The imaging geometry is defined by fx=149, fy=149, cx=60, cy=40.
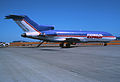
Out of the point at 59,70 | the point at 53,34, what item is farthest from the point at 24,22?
the point at 59,70

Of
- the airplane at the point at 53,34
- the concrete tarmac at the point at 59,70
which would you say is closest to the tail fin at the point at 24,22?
the airplane at the point at 53,34

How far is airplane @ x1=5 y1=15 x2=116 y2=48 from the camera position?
106ft

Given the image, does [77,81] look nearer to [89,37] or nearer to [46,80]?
[46,80]

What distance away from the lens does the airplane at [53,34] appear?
1277 inches

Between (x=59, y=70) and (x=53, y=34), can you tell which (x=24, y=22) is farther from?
(x=59, y=70)

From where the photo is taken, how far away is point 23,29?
3253 centimetres

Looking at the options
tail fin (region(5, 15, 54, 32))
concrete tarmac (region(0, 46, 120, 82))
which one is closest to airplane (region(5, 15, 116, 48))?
tail fin (region(5, 15, 54, 32))

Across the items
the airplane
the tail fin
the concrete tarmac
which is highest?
the tail fin

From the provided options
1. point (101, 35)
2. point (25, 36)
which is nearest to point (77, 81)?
point (25, 36)

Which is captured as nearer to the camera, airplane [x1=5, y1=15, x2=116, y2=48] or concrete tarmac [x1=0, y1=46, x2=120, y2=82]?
concrete tarmac [x1=0, y1=46, x2=120, y2=82]

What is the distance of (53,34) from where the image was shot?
3425 cm

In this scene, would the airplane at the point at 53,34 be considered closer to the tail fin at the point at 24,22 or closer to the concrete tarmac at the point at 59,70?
the tail fin at the point at 24,22

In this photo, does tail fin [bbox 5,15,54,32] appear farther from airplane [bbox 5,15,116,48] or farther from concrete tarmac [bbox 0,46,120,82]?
concrete tarmac [bbox 0,46,120,82]

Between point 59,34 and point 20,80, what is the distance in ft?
97.3
